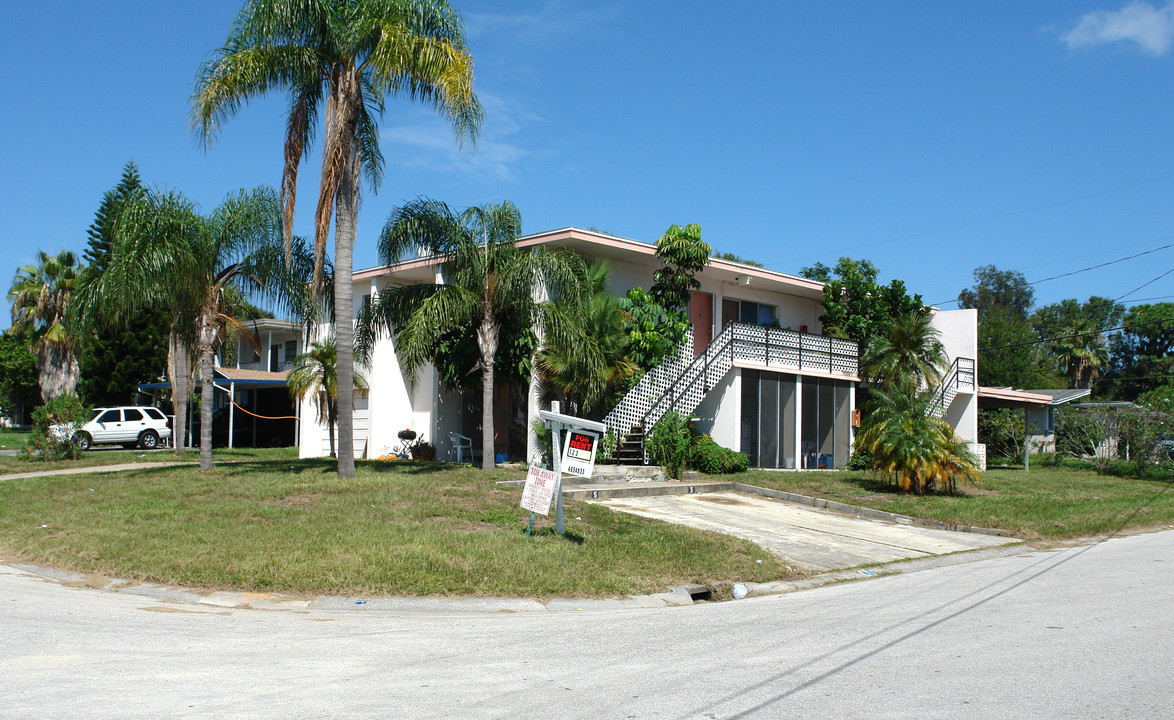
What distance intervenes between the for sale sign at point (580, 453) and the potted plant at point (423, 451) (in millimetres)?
13612

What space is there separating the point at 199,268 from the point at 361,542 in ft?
33.3

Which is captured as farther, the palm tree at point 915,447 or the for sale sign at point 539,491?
the palm tree at point 915,447

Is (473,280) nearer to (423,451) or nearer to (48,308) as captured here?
(423,451)

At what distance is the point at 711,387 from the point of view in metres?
21.7

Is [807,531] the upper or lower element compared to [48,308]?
lower

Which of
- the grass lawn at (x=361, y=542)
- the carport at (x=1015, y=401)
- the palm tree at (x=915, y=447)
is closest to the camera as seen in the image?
the grass lawn at (x=361, y=542)

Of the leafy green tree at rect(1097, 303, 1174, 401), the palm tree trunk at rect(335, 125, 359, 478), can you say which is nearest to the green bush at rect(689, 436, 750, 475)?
the palm tree trunk at rect(335, 125, 359, 478)

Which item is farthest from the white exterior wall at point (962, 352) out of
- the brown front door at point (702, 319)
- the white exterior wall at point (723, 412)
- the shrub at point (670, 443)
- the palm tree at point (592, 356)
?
the palm tree at point (592, 356)

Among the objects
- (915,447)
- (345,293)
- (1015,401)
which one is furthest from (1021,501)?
(1015,401)

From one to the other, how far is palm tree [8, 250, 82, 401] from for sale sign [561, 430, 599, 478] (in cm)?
3722

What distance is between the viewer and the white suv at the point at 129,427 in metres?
32.0

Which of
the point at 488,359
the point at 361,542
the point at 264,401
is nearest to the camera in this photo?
the point at 361,542

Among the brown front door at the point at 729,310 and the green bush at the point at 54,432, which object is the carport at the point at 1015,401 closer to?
the brown front door at the point at 729,310

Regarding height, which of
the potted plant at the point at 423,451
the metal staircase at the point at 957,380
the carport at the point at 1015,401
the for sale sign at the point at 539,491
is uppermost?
the metal staircase at the point at 957,380
